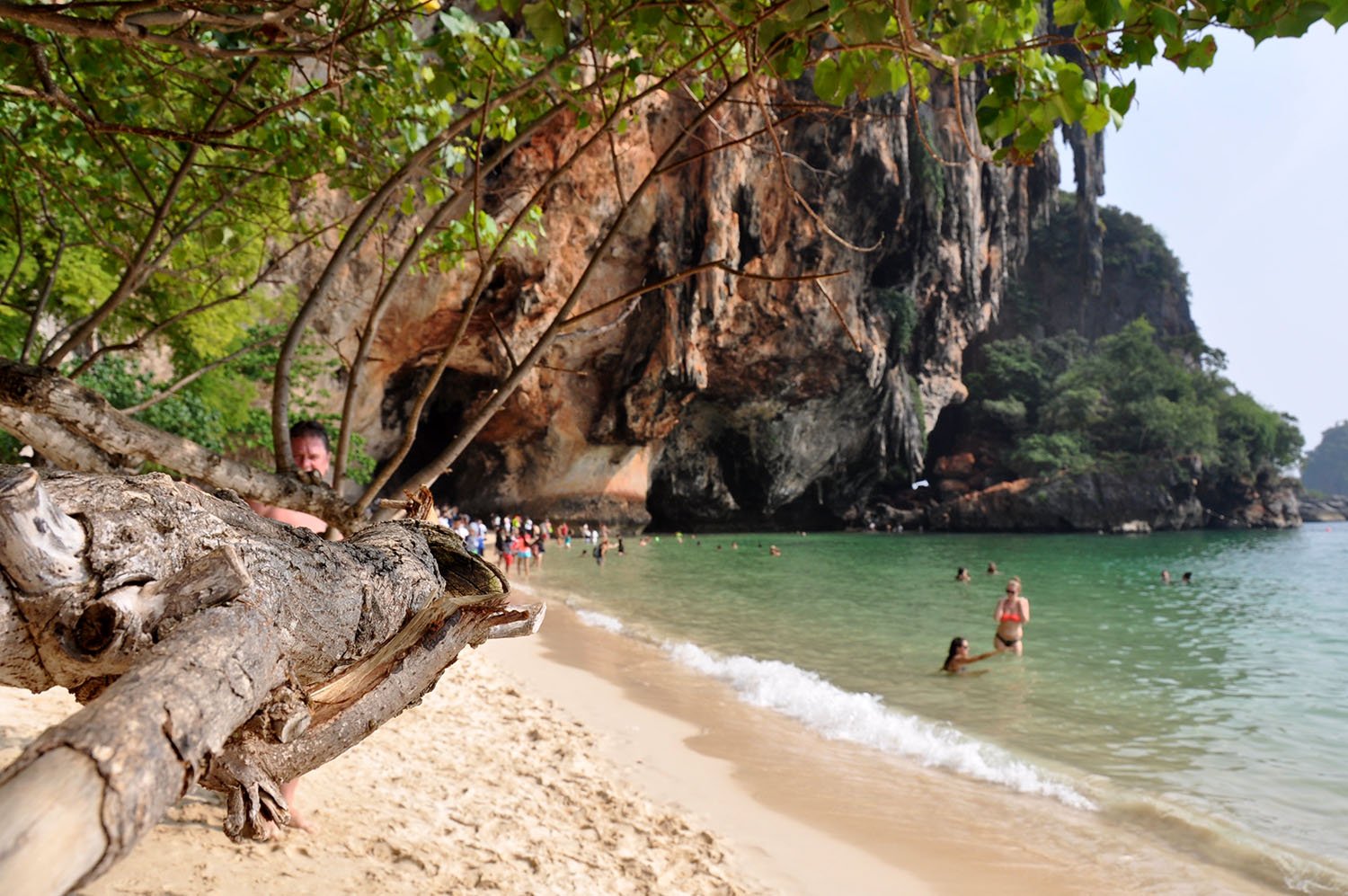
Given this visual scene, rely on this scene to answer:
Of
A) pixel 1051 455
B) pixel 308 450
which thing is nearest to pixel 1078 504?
pixel 1051 455

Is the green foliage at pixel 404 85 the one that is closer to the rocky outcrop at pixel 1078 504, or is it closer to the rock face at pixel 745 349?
the rock face at pixel 745 349

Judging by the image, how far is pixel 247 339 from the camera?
36.8 feet

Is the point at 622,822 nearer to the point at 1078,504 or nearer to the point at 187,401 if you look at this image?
the point at 187,401

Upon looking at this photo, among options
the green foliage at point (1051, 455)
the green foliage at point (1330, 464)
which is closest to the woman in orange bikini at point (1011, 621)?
the green foliage at point (1051, 455)

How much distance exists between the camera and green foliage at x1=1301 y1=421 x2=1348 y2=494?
103 m

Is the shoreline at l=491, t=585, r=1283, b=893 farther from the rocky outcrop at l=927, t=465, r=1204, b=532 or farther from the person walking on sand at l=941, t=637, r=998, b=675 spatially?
the rocky outcrop at l=927, t=465, r=1204, b=532

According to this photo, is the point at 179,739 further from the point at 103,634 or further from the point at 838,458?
the point at 838,458

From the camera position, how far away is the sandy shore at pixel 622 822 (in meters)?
2.71

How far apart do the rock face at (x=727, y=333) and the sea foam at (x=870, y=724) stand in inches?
489

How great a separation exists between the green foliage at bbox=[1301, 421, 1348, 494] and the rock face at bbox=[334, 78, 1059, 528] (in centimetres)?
9231

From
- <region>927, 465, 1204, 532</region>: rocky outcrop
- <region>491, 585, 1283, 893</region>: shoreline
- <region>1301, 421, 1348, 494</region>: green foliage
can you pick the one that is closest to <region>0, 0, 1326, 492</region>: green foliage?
<region>491, 585, 1283, 893</region>: shoreline

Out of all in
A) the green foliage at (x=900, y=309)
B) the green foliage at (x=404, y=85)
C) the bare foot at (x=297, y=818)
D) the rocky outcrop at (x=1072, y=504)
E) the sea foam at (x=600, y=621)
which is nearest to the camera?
the green foliage at (x=404, y=85)

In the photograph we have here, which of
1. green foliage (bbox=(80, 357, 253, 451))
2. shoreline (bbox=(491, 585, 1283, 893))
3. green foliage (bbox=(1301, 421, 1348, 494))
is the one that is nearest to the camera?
shoreline (bbox=(491, 585, 1283, 893))

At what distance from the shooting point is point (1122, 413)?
41531 mm
